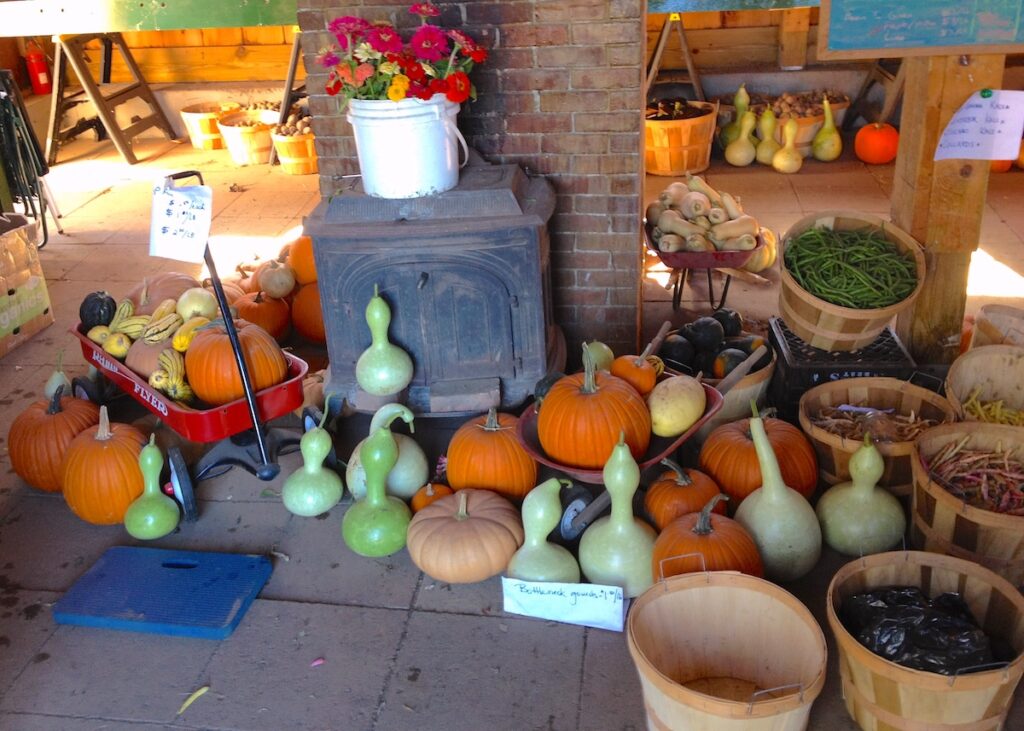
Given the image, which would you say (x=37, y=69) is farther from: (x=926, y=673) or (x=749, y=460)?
(x=926, y=673)

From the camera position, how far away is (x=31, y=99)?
9461 mm

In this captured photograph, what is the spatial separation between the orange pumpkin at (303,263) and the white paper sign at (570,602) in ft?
8.35

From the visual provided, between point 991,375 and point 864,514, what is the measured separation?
0.79m

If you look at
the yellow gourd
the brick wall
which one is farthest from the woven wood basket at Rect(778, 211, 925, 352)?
the yellow gourd

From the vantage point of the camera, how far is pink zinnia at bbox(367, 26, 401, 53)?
358cm

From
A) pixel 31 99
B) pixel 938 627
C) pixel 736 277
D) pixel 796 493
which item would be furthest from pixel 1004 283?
pixel 31 99

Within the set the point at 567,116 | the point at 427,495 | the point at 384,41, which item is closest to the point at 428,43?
the point at 384,41

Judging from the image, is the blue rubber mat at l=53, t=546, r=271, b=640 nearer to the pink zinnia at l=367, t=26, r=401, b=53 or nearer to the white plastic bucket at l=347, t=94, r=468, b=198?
the white plastic bucket at l=347, t=94, r=468, b=198

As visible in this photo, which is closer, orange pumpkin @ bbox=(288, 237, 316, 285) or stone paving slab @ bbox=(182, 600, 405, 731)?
stone paving slab @ bbox=(182, 600, 405, 731)

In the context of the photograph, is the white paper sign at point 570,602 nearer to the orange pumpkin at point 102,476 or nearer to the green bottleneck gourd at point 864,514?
the green bottleneck gourd at point 864,514

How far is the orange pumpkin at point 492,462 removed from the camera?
11.8ft

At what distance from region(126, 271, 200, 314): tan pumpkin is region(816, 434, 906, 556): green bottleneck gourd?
10.2ft

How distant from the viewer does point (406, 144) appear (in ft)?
12.1

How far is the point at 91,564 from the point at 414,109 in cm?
208
